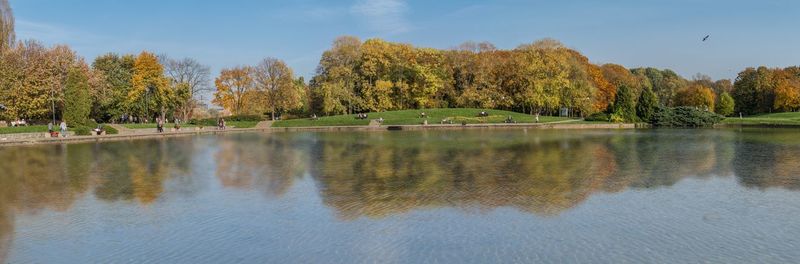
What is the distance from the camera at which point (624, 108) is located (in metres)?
58.2

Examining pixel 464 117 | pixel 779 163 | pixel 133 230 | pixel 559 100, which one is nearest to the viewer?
pixel 133 230

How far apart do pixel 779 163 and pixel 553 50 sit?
57573 mm

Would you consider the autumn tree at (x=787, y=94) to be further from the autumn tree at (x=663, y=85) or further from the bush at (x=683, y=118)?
the bush at (x=683, y=118)

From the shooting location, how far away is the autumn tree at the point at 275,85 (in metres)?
75.6

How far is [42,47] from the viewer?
5628 centimetres

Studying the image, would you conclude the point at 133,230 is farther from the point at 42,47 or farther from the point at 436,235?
the point at 42,47

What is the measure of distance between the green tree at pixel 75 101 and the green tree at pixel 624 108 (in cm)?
A: 4883

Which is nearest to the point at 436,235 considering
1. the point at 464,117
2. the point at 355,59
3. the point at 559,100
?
the point at 464,117

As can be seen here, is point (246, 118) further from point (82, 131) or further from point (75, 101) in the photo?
point (82, 131)

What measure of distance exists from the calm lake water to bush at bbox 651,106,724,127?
38177mm

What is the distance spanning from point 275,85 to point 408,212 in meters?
67.6

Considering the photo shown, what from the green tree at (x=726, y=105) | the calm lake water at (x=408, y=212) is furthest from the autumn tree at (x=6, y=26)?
the green tree at (x=726, y=105)

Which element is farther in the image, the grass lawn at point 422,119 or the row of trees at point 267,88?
the row of trees at point 267,88

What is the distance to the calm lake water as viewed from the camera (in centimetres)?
818
